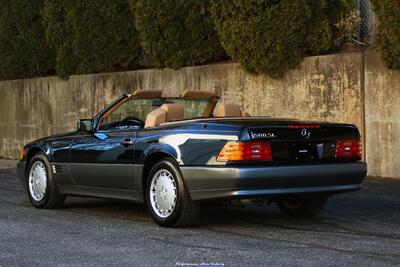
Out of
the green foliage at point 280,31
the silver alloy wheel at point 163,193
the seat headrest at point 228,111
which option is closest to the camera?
the silver alloy wheel at point 163,193

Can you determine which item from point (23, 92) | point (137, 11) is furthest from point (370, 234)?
point (23, 92)

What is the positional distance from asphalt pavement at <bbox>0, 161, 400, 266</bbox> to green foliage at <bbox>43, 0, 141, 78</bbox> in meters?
7.60

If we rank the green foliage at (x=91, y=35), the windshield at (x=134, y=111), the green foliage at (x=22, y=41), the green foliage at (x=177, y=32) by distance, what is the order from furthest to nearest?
the green foliage at (x=22, y=41) → the green foliage at (x=91, y=35) → the green foliage at (x=177, y=32) → the windshield at (x=134, y=111)

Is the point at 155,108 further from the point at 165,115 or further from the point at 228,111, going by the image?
the point at 228,111

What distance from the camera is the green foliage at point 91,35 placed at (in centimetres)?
1695

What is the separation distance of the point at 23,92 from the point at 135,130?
1208cm

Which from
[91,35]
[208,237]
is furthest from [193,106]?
[91,35]

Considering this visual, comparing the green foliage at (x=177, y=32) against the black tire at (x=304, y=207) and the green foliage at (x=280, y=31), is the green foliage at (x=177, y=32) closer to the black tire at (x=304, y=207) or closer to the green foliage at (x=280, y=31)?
the green foliage at (x=280, y=31)

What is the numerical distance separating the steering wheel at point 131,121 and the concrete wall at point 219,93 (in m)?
1.38

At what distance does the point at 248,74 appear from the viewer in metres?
13.8

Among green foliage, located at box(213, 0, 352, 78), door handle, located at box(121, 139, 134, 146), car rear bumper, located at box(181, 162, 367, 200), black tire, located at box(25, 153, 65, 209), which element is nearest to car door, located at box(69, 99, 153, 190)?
door handle, located at box(121, 139, 134, 146)

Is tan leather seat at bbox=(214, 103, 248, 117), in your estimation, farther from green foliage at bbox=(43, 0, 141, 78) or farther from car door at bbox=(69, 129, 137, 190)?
green foliage at bbox=(43, 0, 141, 78)

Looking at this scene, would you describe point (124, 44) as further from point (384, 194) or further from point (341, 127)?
point (341, 127)

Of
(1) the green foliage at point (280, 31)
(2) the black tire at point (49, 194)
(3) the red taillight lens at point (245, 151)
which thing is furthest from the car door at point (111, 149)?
(1) the green foliage at point (280, 31)
